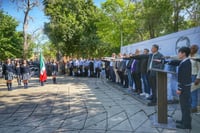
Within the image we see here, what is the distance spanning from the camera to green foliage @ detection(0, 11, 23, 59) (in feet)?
128

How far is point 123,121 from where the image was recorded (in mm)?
6398

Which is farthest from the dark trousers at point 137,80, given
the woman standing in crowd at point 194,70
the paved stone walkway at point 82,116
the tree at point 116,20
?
the tree at point 116,20

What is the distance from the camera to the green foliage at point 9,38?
38.9m

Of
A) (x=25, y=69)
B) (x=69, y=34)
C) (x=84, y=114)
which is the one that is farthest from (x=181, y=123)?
(x=69, y=34)

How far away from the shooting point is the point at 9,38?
40.2 m

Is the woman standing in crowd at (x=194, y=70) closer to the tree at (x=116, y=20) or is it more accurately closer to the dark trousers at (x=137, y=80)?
the dark trousers at (x=137, y=80)

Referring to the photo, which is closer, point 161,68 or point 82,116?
point 161,68

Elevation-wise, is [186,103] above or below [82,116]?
above

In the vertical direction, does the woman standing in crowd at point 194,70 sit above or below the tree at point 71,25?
below

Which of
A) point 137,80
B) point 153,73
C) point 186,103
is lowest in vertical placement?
point 186,103

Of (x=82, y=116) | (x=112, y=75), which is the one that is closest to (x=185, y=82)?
(x=82, y=116)

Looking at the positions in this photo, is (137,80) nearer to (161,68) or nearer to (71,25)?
(161,68)

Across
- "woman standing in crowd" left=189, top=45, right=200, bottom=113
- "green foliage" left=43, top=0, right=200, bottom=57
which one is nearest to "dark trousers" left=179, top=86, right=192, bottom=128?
"woman standing in crowd" left=189, top=45, right=200, bottom=113

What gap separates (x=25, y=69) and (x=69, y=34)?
19.4 m
